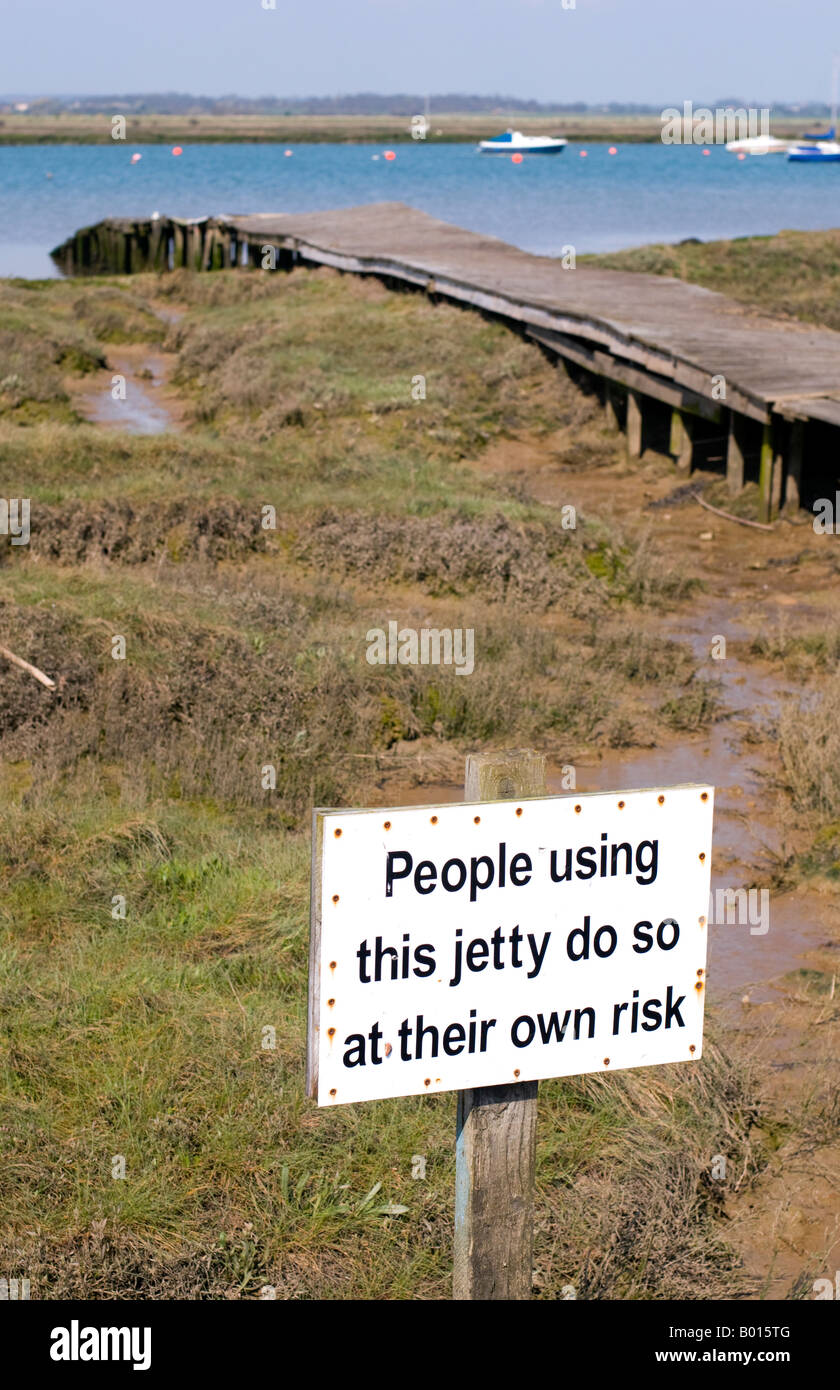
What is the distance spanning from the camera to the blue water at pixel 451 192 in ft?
175

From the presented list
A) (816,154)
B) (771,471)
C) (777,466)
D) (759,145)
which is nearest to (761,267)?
(777,466)

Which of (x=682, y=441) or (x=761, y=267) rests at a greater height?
(x=761, y=267)

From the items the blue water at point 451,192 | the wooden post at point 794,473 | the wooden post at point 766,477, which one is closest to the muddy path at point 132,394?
the wooden post at point 766,477

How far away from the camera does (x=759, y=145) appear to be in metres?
142

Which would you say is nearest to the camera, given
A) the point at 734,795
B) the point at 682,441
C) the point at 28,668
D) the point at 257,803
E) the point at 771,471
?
the point at 257,803

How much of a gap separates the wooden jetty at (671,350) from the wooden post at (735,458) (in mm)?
14

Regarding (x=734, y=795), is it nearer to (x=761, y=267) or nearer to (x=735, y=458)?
(x=735, y=458)

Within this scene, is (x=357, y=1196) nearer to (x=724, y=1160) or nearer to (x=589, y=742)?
(x=724, y=1160)

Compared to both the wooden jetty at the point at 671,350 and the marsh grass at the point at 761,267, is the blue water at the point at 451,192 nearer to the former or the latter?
the marsh grass at the point at 761,267

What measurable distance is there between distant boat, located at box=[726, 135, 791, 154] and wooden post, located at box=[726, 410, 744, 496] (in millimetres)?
137425

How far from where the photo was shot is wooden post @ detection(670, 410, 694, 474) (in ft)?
50.2

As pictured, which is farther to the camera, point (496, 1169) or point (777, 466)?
point (777, 466)

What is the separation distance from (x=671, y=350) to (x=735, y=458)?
5.17 feet

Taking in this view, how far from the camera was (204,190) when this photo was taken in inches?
2995
